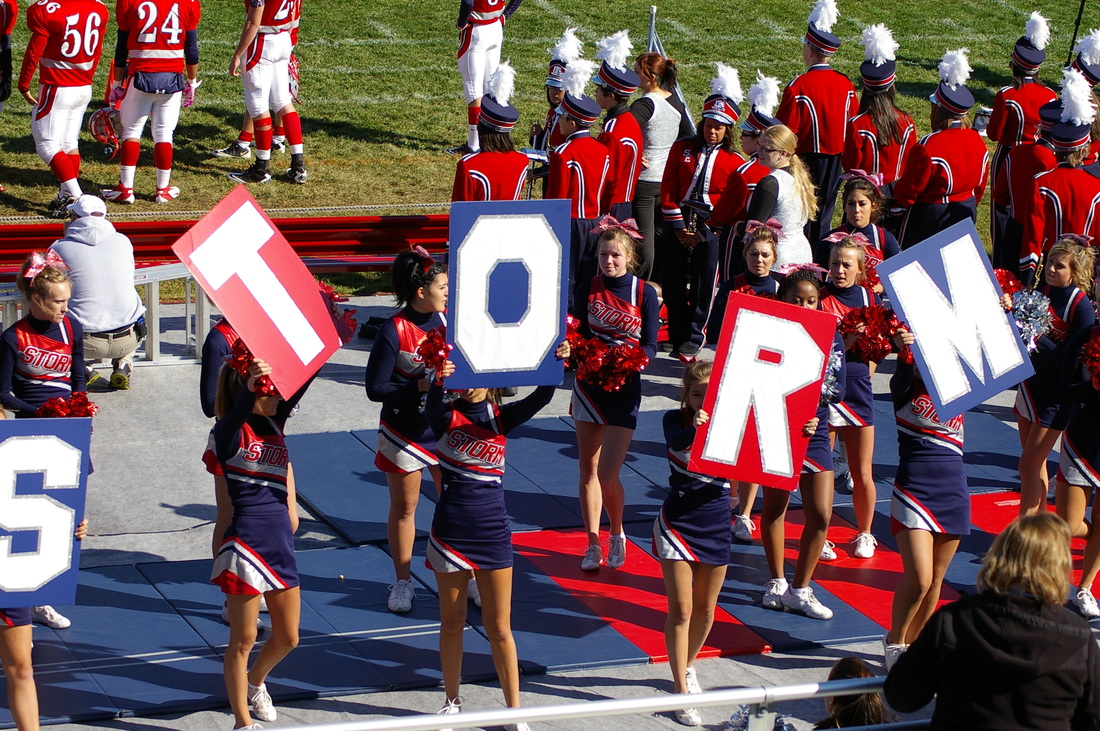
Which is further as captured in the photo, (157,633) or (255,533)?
(157,633)

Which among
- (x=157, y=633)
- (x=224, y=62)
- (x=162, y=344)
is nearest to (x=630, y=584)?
(x=157, y=633)

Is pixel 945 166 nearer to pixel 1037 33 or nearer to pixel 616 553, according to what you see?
pixel 1037 33

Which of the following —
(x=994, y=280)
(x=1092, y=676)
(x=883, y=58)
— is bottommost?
(x=1092, y=676)

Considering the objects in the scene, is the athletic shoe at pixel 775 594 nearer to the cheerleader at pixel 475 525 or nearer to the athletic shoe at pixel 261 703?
the cheerleader at pixel 475 525

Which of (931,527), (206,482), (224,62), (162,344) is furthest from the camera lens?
(224,62)

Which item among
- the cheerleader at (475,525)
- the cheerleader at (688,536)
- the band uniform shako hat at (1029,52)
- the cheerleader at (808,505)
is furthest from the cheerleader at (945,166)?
the cheerleader at (475,525)

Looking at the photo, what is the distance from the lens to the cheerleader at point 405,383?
6.40 m

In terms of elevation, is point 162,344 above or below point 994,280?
below

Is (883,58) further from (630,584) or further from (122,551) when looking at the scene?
(122,551)

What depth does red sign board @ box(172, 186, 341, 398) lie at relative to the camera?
17.3ft

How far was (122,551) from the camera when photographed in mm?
7219

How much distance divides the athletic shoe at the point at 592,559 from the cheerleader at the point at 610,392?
3.1 inches

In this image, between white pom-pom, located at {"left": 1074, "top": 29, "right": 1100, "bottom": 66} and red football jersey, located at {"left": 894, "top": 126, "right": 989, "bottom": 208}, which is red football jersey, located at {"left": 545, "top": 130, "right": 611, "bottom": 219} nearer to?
red football jersey, located at {"left": 894, "top": 126, "right": 989, "bottom": 208}

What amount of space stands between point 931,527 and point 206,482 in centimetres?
399
